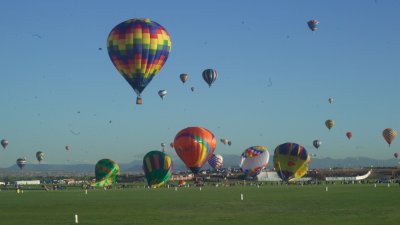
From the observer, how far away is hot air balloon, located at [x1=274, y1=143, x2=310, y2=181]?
10481 centimetres

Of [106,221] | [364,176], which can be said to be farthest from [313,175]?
[106,221]

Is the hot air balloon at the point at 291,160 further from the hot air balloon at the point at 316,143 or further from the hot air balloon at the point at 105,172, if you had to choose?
the hot air balloon at the point at 316,143

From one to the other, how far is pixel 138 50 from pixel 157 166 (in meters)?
31.4

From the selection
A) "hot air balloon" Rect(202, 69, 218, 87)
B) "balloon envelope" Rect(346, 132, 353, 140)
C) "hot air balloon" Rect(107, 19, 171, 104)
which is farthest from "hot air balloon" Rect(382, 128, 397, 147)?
"hot air balloon" Rect(107, 19, 171, 104)

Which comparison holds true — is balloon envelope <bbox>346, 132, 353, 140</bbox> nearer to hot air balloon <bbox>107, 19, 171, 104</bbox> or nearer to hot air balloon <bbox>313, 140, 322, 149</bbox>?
hot air balloon <bbox>313, 140, 322, 149</bbox>

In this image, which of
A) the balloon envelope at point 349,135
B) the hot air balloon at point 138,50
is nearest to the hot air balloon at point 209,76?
the hot air balloon at point 138,50

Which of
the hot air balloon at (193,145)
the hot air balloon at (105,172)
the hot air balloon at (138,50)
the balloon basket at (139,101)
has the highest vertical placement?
the hot air balloon at (138,50)

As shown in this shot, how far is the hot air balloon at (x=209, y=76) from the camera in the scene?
108 m

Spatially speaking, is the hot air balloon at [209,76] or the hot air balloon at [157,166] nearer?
the hot air balloon at [157,166]

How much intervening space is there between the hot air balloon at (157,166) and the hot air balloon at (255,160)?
41.8m

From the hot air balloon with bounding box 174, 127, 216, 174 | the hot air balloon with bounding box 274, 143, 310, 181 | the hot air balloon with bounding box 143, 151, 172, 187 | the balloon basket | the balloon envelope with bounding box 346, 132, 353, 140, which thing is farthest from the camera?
the balloon envelope with bounding box 346, 132, 353, 140

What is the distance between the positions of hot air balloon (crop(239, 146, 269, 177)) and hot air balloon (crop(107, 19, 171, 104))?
69.6 m

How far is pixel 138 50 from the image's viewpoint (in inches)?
2894

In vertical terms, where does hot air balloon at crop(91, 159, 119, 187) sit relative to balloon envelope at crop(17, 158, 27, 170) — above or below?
below
